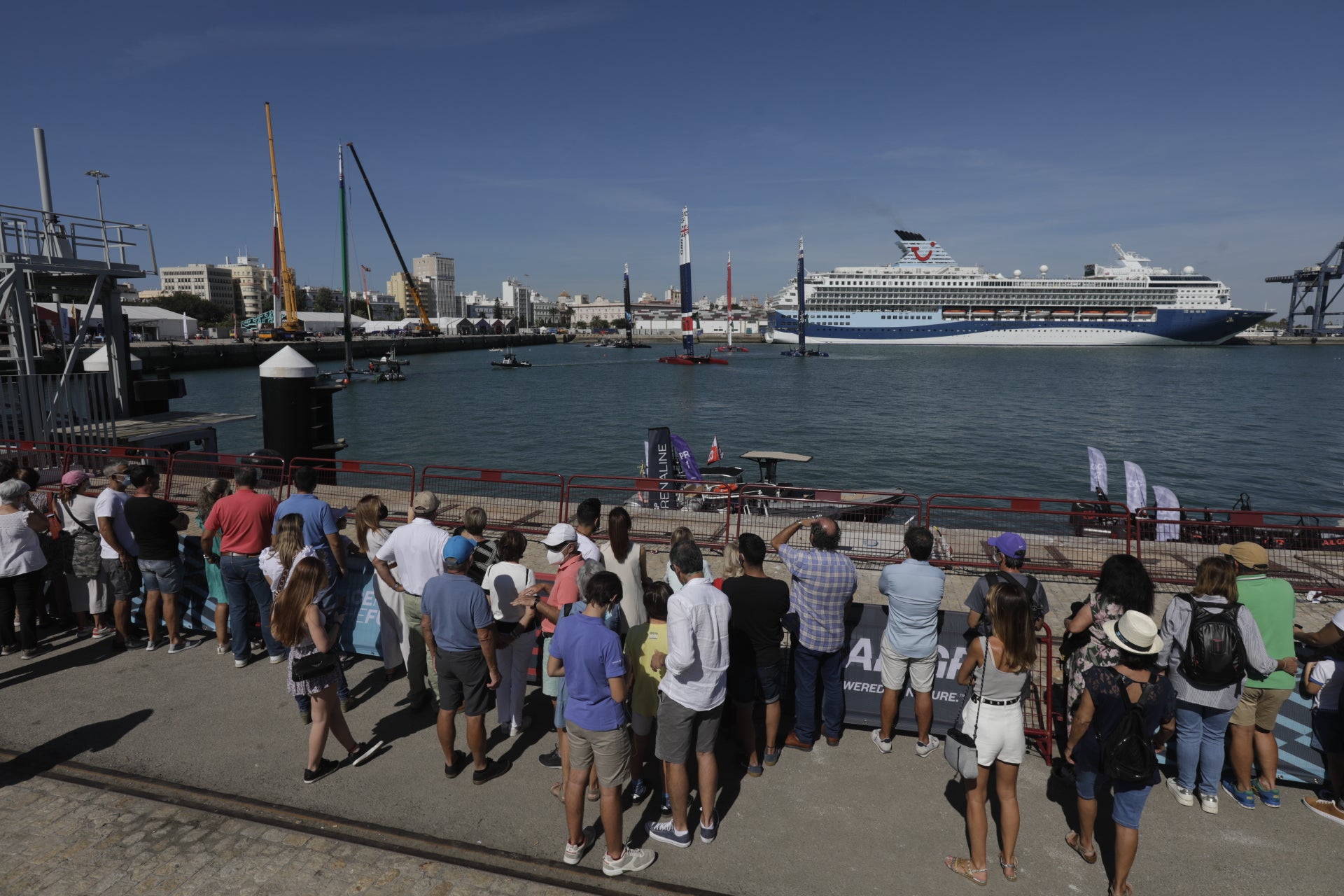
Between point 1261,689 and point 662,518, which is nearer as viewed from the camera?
point 1261,689

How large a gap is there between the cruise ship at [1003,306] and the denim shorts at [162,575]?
119895mm

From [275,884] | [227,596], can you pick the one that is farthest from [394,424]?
[275,884]

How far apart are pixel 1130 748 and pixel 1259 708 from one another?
1.69 m

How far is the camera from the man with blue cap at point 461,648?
4410mm

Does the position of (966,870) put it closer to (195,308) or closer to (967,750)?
(967,750)

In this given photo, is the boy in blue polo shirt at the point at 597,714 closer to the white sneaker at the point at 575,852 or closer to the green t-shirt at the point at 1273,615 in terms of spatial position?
the white sneaker at the point at 575,852

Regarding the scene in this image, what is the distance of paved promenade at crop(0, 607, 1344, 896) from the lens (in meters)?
3.85

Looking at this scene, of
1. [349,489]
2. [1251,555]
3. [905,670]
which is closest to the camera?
[1251,555]

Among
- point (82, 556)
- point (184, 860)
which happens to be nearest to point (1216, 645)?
point (184, 860)

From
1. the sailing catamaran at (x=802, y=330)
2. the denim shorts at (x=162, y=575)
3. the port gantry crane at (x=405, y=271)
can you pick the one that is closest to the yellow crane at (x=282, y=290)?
the port gantry crane at (x=405, y=271)

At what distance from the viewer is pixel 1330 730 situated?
173 inches

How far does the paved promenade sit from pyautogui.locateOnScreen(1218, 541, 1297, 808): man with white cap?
0.54 ft

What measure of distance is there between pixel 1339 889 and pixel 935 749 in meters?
2.15

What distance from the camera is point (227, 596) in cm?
618
